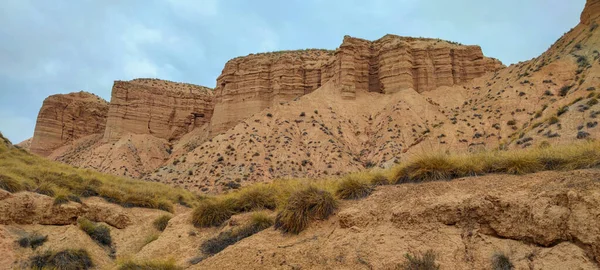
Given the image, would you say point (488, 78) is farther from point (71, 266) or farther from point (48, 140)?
point (48, 140)

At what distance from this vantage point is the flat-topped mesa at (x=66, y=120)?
5997cm

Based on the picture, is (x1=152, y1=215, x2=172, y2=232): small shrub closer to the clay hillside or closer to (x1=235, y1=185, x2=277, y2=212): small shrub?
(x1=235, y1=185, x2=277, y2=212): small shrub

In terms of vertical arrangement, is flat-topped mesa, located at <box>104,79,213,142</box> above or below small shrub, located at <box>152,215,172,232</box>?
above

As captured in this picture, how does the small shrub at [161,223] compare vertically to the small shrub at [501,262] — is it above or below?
below

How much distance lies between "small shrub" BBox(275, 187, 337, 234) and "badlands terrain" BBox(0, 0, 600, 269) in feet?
0.10

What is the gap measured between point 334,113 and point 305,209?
108 ft

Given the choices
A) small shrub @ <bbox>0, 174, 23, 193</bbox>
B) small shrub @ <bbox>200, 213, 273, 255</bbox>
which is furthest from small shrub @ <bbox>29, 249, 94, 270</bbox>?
small shrub @ <bbox>0, 174, 23, 193</bbox>

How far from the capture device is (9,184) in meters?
11.6

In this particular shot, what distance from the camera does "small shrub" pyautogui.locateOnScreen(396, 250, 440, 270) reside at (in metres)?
4.91

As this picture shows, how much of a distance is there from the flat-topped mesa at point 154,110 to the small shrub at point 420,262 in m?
55.6

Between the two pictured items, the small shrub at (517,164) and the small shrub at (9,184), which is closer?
the small shrub at (517,164)

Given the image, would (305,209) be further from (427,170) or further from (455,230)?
(455,230)

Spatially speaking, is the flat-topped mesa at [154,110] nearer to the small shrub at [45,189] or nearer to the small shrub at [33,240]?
the small shrub at [45,189]

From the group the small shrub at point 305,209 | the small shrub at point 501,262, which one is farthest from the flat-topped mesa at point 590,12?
the small shrub at point 501,262
